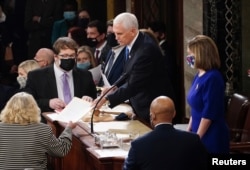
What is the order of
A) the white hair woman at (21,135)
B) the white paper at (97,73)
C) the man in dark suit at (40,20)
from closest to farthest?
the white hair woman at (21,135)
the white paper at (97,73)
the man in dark suit at (40,20)

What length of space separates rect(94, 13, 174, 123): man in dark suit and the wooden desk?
37cm

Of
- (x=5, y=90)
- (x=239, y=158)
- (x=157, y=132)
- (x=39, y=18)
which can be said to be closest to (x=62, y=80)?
(x=5, y=90)

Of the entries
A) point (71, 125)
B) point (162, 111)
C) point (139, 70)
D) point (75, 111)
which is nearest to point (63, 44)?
point (139, 70)

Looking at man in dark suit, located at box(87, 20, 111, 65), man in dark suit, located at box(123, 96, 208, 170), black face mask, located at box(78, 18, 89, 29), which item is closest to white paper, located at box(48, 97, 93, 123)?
man in dark suit, located at box(123, 96, 208, 170)

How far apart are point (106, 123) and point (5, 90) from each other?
226cm

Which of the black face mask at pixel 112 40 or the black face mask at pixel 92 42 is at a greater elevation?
the black face mask at pixel 112 40

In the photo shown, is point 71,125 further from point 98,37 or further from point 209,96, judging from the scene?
point 98,37

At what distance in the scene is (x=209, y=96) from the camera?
20.9 feet

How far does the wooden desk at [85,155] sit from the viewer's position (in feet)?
18.3

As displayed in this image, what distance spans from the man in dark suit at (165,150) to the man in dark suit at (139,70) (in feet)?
6.84

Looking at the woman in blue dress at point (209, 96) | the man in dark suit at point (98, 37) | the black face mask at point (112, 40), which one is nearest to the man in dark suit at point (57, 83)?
the woman in blue dress at point (209, 96)

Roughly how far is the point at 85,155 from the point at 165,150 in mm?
1396

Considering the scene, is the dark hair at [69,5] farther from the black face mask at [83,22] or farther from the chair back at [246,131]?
the chair back at [246,131]

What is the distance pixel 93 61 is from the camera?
9.39 meters
